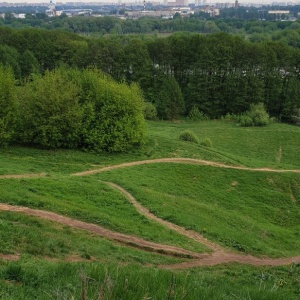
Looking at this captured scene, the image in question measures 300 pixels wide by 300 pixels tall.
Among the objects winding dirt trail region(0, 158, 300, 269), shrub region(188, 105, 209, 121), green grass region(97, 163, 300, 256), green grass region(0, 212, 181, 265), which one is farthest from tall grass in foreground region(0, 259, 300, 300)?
shrub region(188, 105, 209, 121)

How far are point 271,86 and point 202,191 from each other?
47341mm

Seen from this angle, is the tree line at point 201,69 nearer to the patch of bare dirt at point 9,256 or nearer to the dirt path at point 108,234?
the dirt path at point 108,234

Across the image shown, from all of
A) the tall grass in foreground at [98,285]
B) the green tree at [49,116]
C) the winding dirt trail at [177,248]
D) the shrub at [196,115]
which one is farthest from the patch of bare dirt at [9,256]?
the shrub at [196,115]

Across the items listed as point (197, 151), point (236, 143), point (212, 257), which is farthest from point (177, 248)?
point (236, 143)

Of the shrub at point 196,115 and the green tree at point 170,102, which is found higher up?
the green tree at point 170,102

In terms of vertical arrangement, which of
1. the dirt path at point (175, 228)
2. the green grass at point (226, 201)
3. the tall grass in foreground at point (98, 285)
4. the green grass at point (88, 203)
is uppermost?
the tall grass in foreground at point (98, 285)

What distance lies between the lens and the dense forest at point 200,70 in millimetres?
75250

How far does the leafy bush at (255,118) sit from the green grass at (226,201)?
29081mm

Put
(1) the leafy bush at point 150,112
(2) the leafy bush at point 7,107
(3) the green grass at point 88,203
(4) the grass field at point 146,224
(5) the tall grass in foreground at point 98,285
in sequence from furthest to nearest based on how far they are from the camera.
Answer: (1) the leafy bush at point 150,112
(2) the leafy bush at point 7,107
(3) the green grass at point 88,203
(4) the grass field at point 146,224
(5) the tall grass in foreground at point 98,285

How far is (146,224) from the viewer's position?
24594 millimetres

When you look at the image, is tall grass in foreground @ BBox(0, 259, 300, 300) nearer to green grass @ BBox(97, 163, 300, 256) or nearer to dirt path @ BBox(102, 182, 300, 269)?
dirt path @ BBox(102, 182, 300, 269)

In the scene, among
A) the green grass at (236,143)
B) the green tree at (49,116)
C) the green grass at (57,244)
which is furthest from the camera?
the green grass at (236,143)

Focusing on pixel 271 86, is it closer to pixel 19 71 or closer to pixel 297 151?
pixel 297 151

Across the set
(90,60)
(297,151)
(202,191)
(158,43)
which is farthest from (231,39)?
(202,191)
